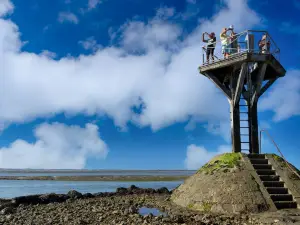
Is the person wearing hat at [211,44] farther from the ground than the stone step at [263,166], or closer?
farther from the ground

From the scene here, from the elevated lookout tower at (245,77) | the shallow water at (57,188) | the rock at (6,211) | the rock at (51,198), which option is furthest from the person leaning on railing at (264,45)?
the shallow water at (57,188)

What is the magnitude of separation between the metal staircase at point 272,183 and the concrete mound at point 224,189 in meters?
0.55

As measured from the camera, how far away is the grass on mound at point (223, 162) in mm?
16859

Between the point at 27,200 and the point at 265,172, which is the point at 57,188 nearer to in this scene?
the point at 27,200

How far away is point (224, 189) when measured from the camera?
50.5 feet

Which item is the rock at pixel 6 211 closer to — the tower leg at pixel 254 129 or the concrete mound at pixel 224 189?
the concrete mound at pixel 224 189

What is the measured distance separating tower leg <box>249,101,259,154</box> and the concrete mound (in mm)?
1868

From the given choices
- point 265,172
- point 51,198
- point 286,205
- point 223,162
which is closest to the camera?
point 286,205

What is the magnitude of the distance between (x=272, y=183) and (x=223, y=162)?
2.57 meters

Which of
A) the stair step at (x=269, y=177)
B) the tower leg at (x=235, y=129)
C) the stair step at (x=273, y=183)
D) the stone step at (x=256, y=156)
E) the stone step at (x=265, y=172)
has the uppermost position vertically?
the tower leg at (x=235, y=129)

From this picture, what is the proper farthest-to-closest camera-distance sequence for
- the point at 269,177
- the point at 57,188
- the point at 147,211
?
the point at 57,188 → the point at 147,211 → the point at 269,177

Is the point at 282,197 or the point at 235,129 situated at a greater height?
the point at 235,129

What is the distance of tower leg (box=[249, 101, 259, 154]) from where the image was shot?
1900cm

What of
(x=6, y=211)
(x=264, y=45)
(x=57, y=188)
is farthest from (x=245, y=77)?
(x=57, y=188)
